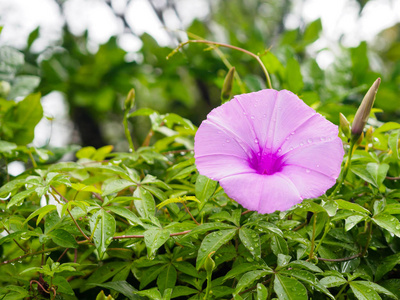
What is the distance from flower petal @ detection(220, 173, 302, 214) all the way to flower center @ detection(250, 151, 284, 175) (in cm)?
9

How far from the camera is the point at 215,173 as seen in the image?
713 millimetres

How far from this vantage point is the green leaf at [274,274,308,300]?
2.15 ft

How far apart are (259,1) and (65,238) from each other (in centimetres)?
497

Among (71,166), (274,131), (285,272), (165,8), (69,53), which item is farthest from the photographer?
(165,8)

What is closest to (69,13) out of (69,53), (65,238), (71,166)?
(69,53)

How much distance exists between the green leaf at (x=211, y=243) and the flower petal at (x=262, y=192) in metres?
0.08

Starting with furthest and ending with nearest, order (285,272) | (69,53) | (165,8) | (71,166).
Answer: (165,8)
(69,53)
(71,166)
(285,272)

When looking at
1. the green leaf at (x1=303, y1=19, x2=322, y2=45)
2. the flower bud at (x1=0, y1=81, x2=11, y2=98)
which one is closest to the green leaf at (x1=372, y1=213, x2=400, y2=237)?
the flower bud at (x1=0, y1=81, x2=11, y2=98)

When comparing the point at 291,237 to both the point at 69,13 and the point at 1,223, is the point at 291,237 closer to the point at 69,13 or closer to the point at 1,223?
the point at 1,223

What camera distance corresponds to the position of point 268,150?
802mm

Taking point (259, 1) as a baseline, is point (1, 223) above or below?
above

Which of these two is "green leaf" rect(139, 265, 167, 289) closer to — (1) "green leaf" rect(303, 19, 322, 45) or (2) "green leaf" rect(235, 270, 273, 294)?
(2) "green leaf" rect(235, 270, 273, 294)

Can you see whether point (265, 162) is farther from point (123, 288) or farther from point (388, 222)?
point (123, 288)

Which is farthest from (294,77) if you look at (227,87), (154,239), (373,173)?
(154,239)
